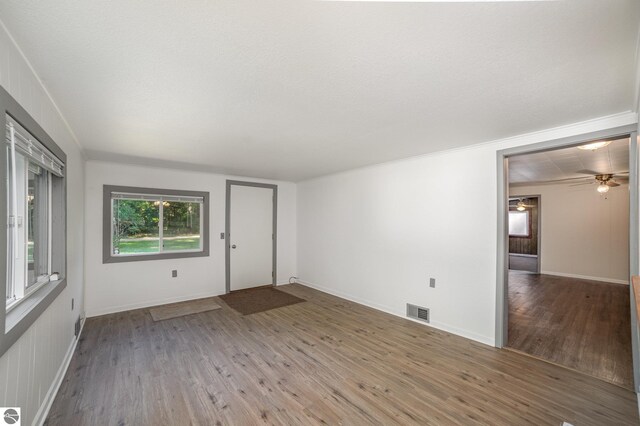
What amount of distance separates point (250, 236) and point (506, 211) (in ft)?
14.7

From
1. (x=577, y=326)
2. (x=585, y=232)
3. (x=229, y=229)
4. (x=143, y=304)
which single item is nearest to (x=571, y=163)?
(x=577, y=326)

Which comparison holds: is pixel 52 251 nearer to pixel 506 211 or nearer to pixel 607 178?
pixel 506 211

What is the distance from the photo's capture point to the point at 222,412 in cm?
196

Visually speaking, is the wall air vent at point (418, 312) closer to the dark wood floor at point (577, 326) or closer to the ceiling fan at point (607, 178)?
the dark wood floor at point (577, 326)

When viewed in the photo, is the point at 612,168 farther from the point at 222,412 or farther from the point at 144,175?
the point at 144,175

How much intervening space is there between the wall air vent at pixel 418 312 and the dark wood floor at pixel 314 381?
0.24 meters

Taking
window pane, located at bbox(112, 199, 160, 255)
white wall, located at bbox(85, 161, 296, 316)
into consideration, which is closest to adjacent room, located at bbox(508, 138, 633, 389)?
white wall, located at bbox(85, 161, 296, 316)

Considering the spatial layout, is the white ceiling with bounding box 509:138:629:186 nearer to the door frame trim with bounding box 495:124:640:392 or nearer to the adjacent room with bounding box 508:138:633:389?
the adjacent room with bounding box 508:138:633:389

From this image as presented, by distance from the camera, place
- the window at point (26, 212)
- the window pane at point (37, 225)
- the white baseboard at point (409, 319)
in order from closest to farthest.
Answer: the window at point (26, 212)
the window pane at point (37, 225)
the white baseboard at point (409, 319)

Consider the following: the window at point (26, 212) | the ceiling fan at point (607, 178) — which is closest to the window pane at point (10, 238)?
the window at point (26, 212)

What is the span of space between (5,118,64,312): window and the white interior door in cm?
301

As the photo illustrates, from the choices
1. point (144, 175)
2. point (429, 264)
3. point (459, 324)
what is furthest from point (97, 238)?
point (459, 324)

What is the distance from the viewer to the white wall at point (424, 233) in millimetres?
3115

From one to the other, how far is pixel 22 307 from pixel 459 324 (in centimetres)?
410
